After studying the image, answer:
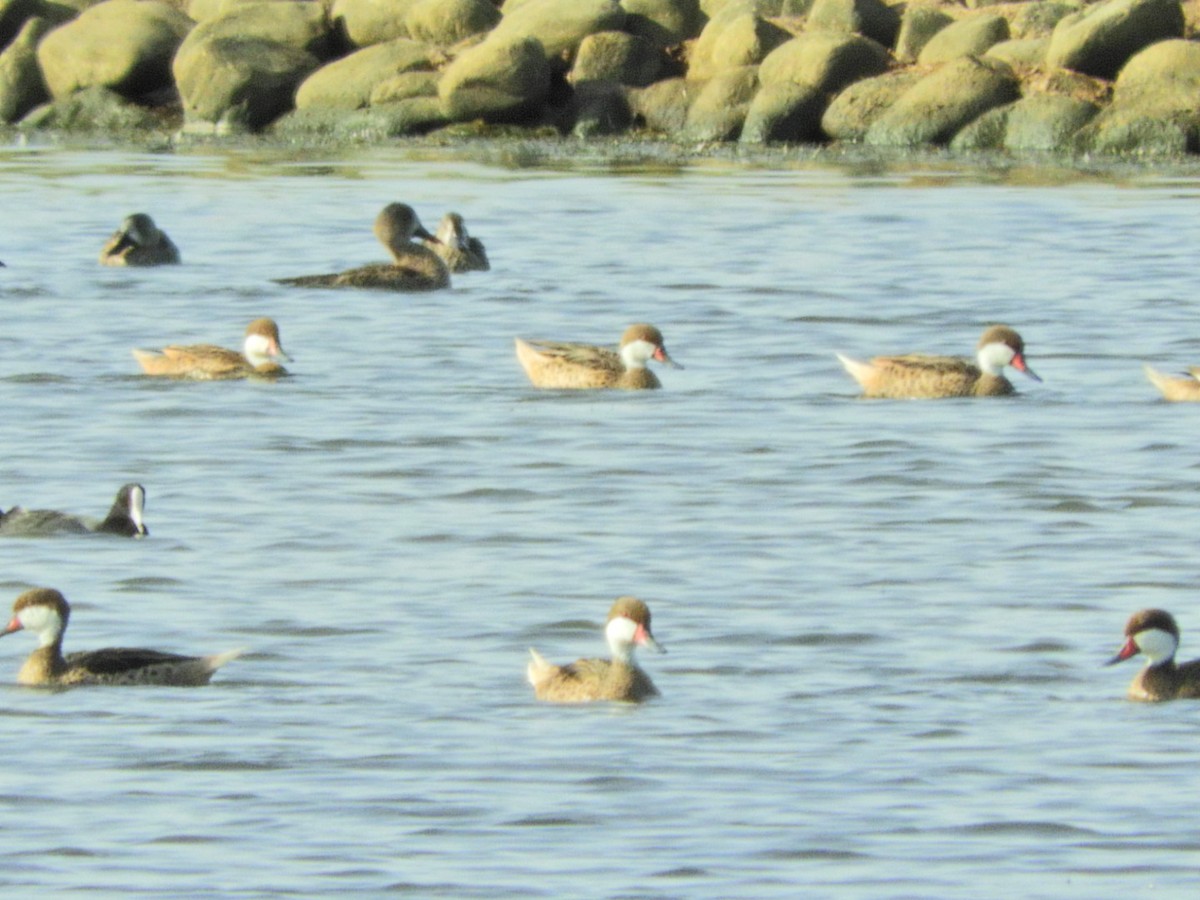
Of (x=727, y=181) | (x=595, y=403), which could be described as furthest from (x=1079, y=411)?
(x=727, y=181)

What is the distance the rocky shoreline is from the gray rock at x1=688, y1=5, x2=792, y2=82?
35 millimetres

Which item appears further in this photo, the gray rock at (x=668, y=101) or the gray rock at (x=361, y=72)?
the gray rock at (x=361, y=72)

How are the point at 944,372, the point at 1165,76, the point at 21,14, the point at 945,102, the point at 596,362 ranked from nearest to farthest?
the point at 944,372 < the point at 596,362 < the point at 1165,76 < the point at 945,102 < the point at 21,14

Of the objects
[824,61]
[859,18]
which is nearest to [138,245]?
[824,61]

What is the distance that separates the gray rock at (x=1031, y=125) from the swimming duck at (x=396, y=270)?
1255cm

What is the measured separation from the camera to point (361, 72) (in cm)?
3956

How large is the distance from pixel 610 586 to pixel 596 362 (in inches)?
222

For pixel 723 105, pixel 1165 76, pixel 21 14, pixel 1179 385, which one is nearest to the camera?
pixel 1179 385

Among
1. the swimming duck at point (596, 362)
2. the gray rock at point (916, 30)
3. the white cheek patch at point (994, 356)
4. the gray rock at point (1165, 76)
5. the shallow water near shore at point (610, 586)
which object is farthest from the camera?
the gray rock at point (916, 30)

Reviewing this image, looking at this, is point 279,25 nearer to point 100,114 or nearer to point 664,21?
point 100,114

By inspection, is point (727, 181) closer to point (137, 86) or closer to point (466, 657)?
point (137, 86)

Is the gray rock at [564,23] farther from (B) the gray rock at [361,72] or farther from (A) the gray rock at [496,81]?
(B) the gray rock at [361,72]

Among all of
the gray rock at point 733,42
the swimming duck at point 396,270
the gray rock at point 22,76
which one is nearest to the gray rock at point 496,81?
the gray rock at point 733,42

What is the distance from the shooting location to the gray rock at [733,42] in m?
36.9
